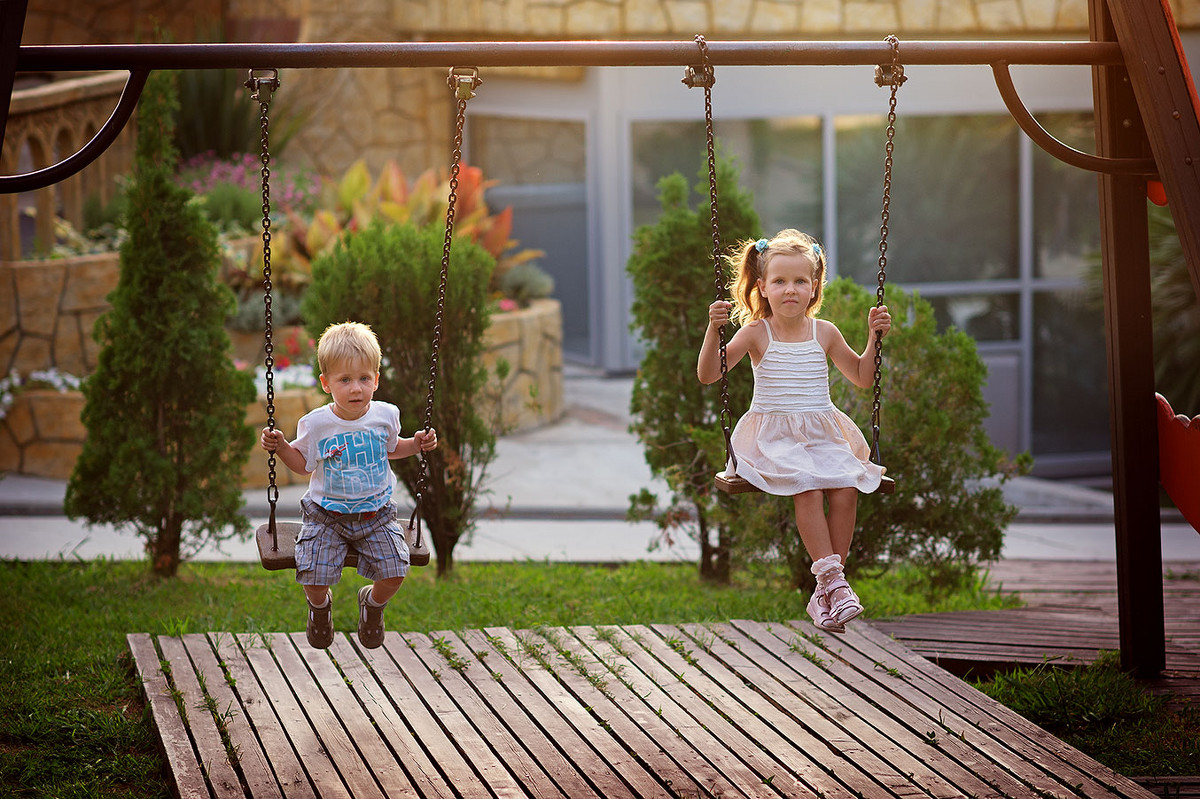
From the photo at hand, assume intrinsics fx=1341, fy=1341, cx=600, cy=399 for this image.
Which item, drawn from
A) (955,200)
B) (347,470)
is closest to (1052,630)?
(347,470)

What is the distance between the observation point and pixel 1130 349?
5.05 m

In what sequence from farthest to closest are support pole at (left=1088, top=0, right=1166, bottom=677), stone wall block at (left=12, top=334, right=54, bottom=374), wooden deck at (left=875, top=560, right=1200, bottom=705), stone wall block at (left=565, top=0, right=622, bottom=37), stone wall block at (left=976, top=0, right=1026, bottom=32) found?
stone wall block at (left=565, top=0, right=622, bottom=37)
stone wall block at (left=976, top=0, right=1026, bottom=32)
stone wall block at (left=12, top=334, right=54, bottom=374)
wooden deck at (left=875, top=560, right=1200, bottom=705)
support pole at (left=1088, top=0, right=1166, bottom=677)

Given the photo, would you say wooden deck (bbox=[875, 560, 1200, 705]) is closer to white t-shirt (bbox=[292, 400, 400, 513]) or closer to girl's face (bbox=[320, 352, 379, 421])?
white t-shirt (bbox=[292, 400, 400, 513])

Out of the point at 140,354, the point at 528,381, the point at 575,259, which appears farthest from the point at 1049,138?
the point at 575,259

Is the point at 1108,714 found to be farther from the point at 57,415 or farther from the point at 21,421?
the point at 21,421

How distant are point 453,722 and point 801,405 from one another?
5.19 feet

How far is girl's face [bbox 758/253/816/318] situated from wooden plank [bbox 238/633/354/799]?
6.87 feet

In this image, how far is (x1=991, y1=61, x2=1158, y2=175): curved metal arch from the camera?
459 centimetres

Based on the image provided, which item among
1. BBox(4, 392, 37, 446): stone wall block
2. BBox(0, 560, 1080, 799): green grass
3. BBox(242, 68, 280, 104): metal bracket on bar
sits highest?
BBox(242, 68, 280, 104): metal bracket on bar

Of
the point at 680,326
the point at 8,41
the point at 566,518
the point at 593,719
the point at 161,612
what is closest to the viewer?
the point at 8,41

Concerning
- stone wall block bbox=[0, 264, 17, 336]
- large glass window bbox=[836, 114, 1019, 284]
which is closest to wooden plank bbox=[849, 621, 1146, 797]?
large glass window bbox=[836, 114, 1019, 284]

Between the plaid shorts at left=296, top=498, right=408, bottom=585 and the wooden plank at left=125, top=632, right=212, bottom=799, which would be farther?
the plaid shorts at left=296, top=498, right=408, bottom=585

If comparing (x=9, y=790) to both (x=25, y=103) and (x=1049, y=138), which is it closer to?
(x=1049, y=138)

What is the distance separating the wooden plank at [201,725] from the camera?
157 inches
